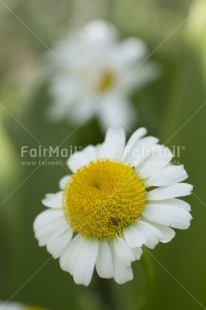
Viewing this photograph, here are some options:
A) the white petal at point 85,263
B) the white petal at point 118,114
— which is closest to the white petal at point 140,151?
the white petal at point 85,263

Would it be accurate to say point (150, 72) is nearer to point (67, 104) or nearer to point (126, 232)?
point (67, 104)

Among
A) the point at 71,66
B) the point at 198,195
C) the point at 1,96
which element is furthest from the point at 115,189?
the point at 1,96

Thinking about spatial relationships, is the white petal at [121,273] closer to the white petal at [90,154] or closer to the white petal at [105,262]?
the white petal at [105,262]

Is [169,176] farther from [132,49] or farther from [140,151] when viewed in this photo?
[132,49]

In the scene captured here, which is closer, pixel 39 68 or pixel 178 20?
pixel 178 20

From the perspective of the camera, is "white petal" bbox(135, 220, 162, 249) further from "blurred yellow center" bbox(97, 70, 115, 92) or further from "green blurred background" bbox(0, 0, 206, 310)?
"blurred yellow center" bbox(97, 70, 115, 92)

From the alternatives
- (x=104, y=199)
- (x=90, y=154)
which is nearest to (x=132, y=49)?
(x=90, y=154)
